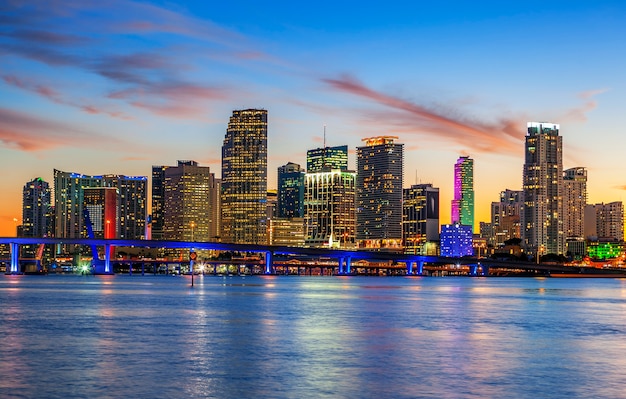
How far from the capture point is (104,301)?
101375mm

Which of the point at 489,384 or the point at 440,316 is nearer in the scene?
the point at 489,384

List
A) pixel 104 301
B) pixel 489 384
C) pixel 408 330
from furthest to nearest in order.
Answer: pixel 104 301, pixel 408 330, pixel 489 384

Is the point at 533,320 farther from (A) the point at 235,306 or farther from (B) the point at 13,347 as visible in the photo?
(B) the point at 13,347

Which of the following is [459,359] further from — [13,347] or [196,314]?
[196,314]

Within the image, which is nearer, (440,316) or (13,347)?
(13,347)

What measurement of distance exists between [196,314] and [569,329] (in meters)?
30.3

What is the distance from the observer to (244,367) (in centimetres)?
4200

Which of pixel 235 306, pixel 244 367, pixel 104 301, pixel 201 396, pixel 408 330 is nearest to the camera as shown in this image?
pixel 201 396

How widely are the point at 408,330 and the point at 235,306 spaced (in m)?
32.2

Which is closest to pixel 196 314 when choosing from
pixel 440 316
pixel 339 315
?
pixel 339 315

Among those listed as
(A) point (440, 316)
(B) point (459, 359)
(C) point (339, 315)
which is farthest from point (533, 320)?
(B) point (459, 359)

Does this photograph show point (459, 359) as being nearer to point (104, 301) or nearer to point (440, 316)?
point (440, 316)

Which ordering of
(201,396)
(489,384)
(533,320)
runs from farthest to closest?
(533,320)
(489,384)
(201,396)

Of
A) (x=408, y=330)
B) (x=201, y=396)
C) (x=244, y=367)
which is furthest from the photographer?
(x=408, y=330)
